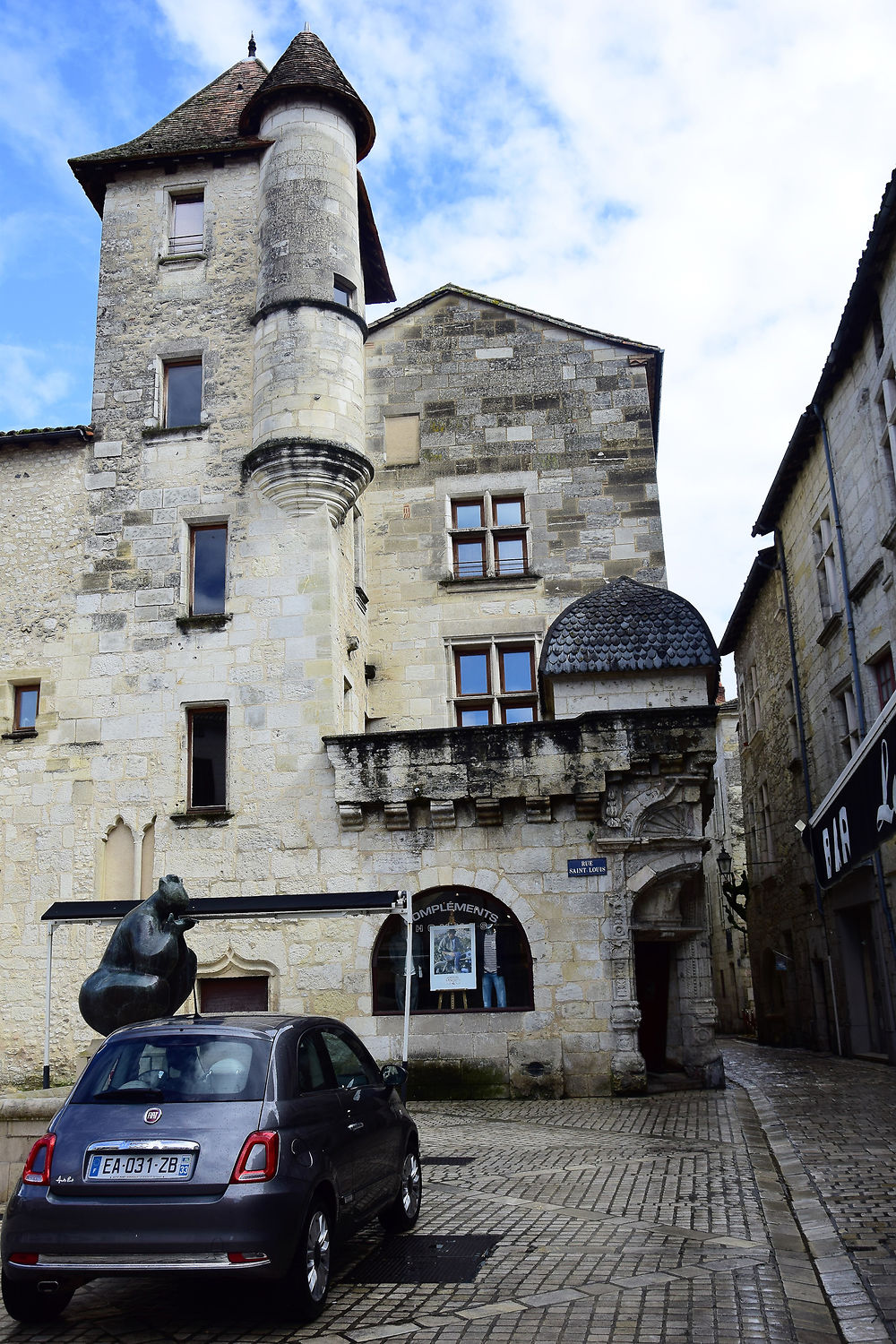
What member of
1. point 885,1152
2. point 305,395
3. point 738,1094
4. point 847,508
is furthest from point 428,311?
point 885,1152

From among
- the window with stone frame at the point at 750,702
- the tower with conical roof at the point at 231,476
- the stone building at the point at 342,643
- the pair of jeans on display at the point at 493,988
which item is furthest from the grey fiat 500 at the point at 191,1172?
the window with stone frame at the point at 750,702

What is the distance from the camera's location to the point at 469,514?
20906mm

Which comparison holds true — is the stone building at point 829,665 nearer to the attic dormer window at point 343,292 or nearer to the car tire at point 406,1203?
the car tire at point 406,1203

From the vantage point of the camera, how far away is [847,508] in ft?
63.3

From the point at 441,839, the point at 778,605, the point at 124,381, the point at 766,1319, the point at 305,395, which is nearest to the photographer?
the point at 766,1319

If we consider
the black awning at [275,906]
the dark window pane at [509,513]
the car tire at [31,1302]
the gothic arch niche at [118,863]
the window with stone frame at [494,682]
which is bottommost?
the car tire at [31,1302]

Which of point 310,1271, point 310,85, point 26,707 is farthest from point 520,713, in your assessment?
point 310,1271

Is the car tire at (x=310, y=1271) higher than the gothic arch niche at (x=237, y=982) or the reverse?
the reverse

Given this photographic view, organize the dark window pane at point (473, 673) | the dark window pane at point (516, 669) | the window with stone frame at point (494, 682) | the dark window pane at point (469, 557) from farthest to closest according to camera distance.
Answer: the dark window pane at point (469, 557) → the dark window pane at point (473, 673) → the dark window pane at point (516, 669) → the window with stone frame at point (494, 682)

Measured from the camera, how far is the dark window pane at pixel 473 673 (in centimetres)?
2009

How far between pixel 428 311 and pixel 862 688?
1026 centimetres

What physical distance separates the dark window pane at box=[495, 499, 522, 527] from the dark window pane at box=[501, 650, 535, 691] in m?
2.29

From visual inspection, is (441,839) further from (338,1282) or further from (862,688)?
(338,1282)

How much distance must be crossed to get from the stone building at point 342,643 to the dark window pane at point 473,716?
65 mm
